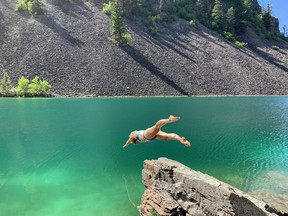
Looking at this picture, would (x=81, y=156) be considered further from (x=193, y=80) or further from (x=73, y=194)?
(x=193, y=80)

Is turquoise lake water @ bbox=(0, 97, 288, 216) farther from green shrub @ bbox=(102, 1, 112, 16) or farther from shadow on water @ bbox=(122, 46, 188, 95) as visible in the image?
green shrub @ bbox=(102, 1, 112, 16)

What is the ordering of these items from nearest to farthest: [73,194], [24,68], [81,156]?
[73,194] → [81,156] → [24,68]

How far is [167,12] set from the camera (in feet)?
413

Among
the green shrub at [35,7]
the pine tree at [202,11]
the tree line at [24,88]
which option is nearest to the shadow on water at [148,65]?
the tree line at [24,88]

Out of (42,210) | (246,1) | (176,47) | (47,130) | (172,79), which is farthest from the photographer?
(246,1)

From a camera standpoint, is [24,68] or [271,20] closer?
[24,68]

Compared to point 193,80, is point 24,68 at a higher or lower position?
lower

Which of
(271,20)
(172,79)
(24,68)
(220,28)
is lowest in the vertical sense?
(24,68)

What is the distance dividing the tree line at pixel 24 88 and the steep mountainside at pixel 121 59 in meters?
3.16

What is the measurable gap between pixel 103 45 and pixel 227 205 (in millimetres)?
86632

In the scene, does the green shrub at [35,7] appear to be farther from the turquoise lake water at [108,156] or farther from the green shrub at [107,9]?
the turquoise lake water at [108,156]

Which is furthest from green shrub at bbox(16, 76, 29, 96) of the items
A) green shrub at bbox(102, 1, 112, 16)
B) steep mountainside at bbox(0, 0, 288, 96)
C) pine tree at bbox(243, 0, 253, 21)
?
pine tree at bbox(243, 0, 253, 21)

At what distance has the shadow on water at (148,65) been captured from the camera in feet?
285

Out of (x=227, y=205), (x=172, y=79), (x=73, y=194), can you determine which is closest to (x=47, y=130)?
(x=73, y=194)
